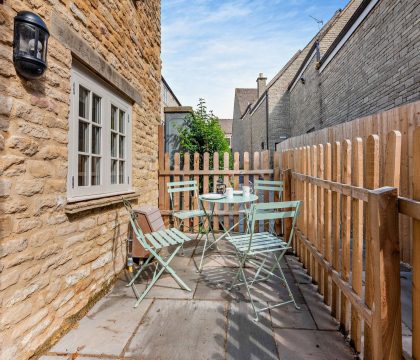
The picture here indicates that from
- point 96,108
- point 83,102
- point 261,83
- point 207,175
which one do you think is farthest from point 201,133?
point 261,83

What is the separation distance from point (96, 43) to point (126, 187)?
178cm

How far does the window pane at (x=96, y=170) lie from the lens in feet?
9.62

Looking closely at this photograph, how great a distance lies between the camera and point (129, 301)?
272 cm

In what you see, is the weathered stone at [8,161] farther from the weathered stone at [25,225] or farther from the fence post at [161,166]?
the fence post at [161,166]

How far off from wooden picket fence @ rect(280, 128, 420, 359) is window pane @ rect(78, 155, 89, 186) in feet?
7.71

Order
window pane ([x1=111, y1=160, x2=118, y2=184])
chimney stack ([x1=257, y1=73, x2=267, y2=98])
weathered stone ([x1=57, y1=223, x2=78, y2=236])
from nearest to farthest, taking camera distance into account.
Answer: weathered stone ([x1=57, y1=223, x2=78, y2=236])
window pane ([x1=111, y1=160, x2=118, y2=184])
chimney stack ([x1=257, y1=73, x2=267, y2=98])

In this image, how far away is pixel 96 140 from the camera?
301 centimetres

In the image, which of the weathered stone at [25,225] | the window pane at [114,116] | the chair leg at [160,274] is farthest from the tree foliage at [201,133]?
the weathered stone at [25,225]

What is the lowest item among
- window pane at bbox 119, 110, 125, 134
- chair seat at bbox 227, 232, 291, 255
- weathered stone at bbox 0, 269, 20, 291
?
chair seat at bbox 227, 232, 291, 255

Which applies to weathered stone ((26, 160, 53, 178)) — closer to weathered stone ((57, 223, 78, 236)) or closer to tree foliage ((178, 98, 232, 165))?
weathered stone ((57, 223, 78, 236))

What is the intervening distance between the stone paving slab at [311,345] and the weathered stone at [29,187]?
2.11 m

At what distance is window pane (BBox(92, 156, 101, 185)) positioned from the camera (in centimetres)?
293

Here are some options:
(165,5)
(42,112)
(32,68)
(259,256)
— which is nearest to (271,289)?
(259,256)

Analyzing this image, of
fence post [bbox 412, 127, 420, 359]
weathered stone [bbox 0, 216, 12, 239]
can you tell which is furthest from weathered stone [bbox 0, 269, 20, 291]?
fence post [bbox 412, 127, 420, 359]
